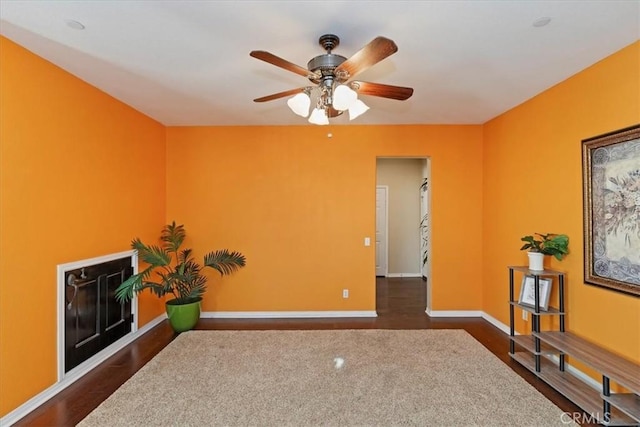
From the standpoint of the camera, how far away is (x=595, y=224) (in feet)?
8.09

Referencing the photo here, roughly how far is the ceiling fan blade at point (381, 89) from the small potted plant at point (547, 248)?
6.17 ft

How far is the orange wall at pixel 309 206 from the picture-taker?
428 cm

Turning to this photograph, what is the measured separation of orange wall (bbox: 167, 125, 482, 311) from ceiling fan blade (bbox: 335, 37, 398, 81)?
2364mm

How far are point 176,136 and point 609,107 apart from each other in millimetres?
4637

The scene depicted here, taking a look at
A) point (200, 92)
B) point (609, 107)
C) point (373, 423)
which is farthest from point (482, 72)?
point (373, 423)

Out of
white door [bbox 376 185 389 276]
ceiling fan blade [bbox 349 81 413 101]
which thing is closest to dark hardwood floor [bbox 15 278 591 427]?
white door [bbox 376 185 389 276]

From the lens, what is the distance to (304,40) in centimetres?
217

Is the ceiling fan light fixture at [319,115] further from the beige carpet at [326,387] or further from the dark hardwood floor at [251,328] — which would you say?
the dark hardwood floor at [251,328]

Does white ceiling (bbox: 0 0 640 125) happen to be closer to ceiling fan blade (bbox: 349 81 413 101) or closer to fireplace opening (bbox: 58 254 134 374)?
ceiling fan blade (bbox: 349 81 413 101)

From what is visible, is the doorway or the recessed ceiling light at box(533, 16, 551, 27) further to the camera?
the doorway

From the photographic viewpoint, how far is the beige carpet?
2.14 meters

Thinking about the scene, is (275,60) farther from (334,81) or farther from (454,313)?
(454,313)

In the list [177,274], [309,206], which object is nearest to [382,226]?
[309,206]

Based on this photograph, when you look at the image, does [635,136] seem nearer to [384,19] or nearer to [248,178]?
[384,19]
